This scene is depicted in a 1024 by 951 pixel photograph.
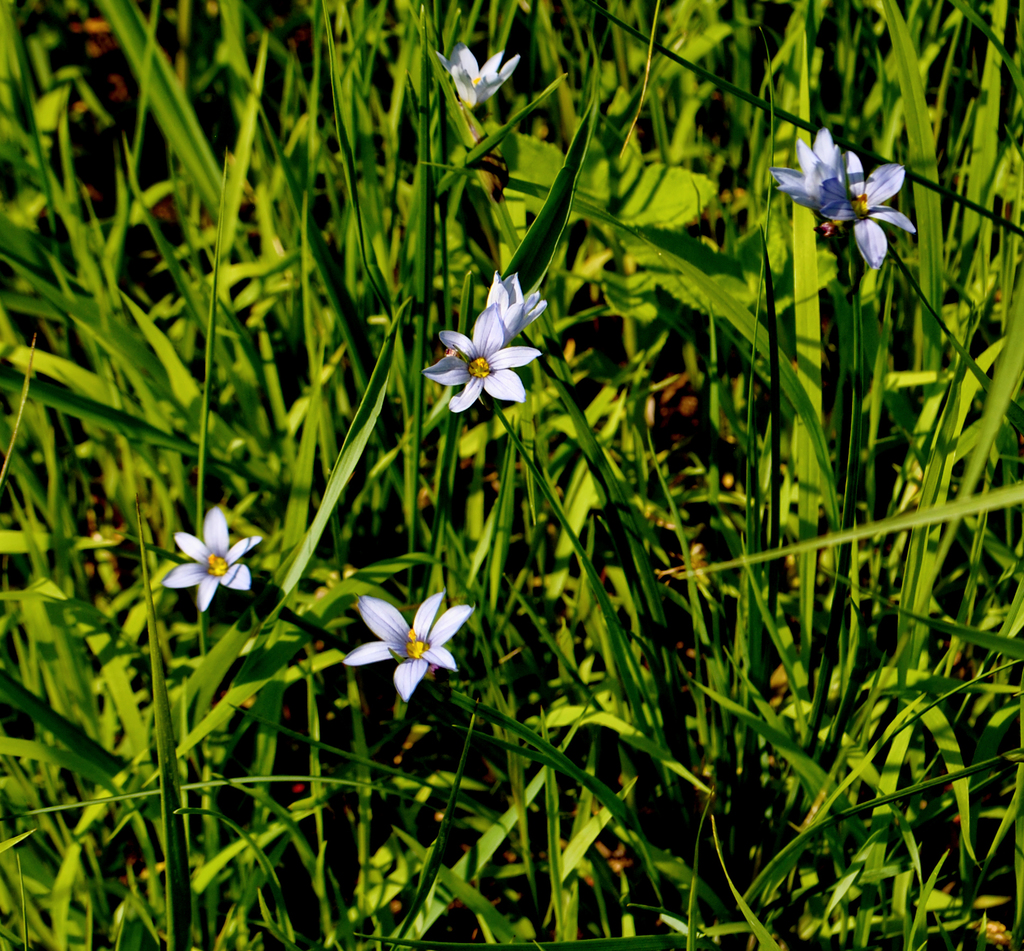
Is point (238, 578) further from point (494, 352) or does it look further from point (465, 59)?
point (465, 59)

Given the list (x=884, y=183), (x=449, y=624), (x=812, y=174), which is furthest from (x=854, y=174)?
(x=449, y=624)

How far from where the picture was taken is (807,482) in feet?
5.14

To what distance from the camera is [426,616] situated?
1.26 metres


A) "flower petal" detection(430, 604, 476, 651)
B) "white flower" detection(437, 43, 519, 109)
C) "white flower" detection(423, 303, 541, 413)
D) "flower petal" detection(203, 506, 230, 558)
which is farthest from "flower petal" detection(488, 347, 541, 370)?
"flower petal" detection(203, 506, 230, 558)

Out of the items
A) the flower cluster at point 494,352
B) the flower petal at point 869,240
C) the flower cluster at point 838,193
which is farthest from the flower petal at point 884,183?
the flower cluster at point 494,352

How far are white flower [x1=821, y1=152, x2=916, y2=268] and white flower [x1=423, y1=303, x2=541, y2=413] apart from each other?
503 mm

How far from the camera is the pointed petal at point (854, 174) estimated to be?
130cm

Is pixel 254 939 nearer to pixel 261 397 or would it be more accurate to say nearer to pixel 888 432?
pixel 261 397

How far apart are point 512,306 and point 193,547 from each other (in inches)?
33.9

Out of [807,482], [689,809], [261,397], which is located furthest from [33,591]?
[807,482]

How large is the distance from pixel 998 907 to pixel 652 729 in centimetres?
77

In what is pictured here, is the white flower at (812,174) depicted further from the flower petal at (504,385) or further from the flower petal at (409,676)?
the flower petal at (409,676)

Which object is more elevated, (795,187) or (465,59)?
(465,59)

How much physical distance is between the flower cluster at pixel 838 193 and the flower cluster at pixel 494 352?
43 cm
